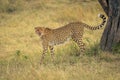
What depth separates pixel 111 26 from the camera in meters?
9.10

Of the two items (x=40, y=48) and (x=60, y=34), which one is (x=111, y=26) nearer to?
(x=60, y=34)

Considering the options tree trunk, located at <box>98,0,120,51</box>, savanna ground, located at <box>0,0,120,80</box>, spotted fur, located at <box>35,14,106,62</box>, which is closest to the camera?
savanna ground, located at <box>0,0,120,80</box>

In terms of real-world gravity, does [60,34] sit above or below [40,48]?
above

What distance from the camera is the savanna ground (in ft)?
24.1

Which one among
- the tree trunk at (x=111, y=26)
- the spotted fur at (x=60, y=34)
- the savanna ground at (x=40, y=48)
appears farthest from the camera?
the spotted fur at (x=60, y=34)

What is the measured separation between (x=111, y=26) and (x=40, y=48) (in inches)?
83.7

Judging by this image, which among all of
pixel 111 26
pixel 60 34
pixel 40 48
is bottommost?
pixel 40 48

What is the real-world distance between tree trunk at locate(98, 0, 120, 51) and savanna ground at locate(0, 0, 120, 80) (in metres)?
0.24

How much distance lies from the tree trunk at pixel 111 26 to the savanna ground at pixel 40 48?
24 cm

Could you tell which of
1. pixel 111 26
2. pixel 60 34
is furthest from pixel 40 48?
pixel 111 26

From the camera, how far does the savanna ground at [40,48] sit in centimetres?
734

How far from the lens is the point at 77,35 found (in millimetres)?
9344

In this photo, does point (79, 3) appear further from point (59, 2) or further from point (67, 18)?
point (67, 18)

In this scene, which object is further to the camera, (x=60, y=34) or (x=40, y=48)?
(x=40, y=48)
